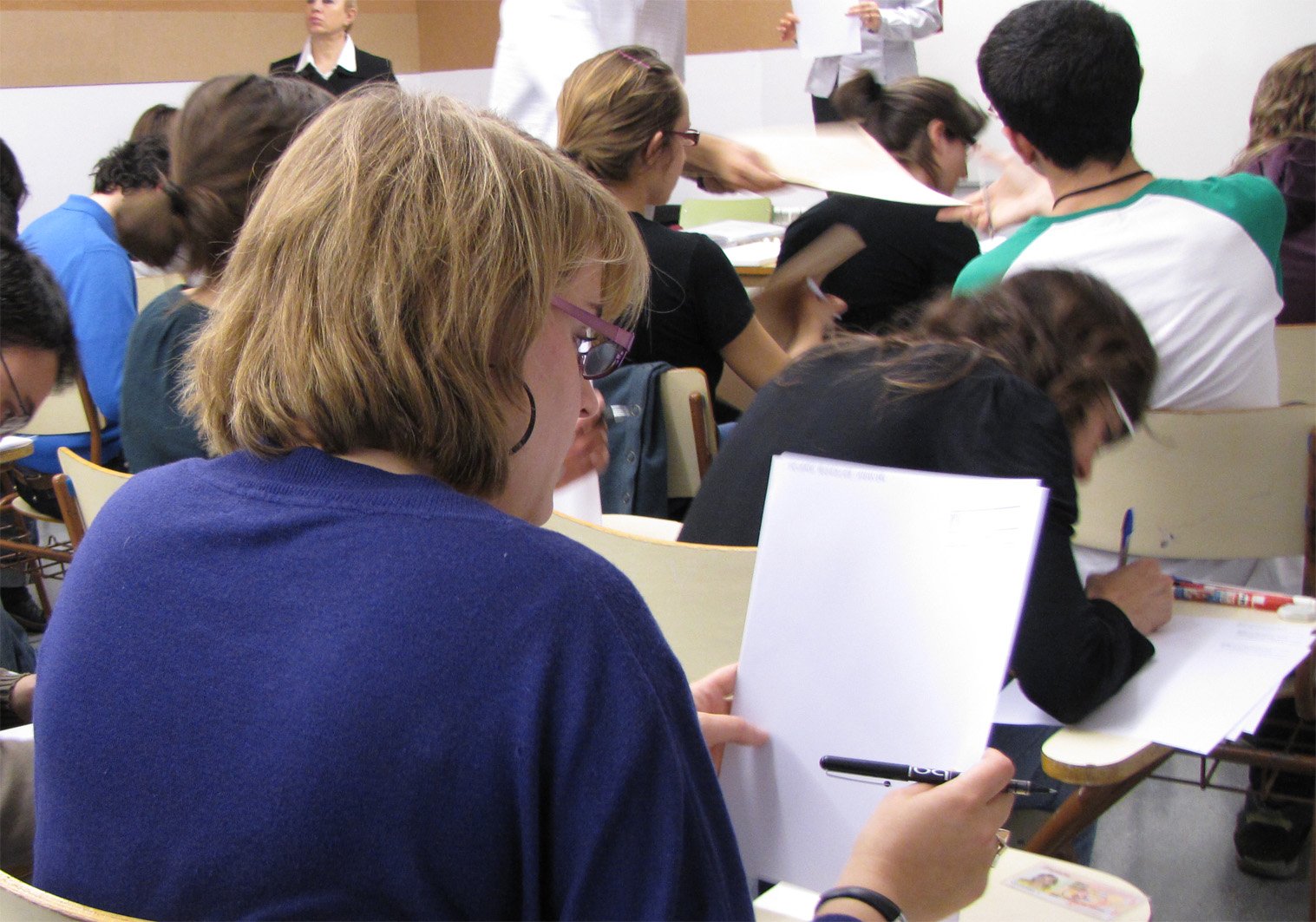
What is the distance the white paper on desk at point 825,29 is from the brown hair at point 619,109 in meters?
2.51

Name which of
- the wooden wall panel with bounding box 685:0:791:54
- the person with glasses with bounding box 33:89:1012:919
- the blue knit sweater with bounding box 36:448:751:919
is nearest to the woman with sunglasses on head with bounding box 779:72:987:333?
the person with glasses with bounding box 33:89:1012:919

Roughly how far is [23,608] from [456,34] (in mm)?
3702

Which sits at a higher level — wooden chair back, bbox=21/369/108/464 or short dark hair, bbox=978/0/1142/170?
short dark hair, bbox=978/0/1142/170

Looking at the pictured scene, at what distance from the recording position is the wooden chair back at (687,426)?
226 centimetres

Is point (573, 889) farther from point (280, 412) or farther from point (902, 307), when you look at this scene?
point (902, 307)

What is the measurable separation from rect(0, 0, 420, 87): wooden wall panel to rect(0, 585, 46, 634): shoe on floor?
232cm

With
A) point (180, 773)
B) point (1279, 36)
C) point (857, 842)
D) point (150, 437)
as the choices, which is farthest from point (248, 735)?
point (1279, 36)

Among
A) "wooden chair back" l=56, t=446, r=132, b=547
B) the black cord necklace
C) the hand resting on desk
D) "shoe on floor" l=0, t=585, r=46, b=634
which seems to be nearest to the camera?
the hand resting on desk

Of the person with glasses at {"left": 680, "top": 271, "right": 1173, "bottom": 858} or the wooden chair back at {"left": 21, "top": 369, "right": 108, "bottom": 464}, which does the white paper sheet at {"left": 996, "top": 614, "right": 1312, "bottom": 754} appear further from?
the wooden chair back at {"left": 21, "top": 369, "right": 108, "bottom": 464}

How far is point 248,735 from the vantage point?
666 millimetres

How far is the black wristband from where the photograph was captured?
770mm

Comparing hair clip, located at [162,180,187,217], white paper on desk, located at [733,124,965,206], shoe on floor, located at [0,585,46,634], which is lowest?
shoe on floor, located at [0,585,46,634]

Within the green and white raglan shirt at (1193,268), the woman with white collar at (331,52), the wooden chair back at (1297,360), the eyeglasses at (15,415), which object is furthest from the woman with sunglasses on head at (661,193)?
the woman with white collar at (331,52)

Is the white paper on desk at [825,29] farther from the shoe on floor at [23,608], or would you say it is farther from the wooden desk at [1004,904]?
the wooden desk at [1004,904]
